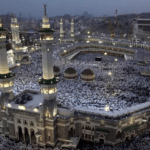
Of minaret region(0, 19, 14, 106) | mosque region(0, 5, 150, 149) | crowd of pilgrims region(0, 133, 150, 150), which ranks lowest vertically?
crowd of pilgrims region(0, 133, 150, 150)

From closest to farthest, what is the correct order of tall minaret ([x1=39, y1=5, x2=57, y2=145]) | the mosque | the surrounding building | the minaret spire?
tall minaret ([x1=39, y1=5, x2=57, y2=145]) → the mosque → the minaret spire → the surrounding building

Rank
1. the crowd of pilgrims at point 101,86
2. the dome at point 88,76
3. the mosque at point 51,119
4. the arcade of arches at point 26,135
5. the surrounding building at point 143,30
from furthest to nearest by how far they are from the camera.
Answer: the surrounding building at point 143,30, the dome at point 88,76, the crowd of pilgrims at point 101,86, the arcade of arches at point 26,135, the mosque at point 51,119

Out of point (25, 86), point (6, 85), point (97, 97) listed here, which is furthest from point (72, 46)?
point (6, 85)

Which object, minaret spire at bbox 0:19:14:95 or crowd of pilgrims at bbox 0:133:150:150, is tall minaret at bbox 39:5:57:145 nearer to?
crowd of pilgrims at bbox 0:133:150:150

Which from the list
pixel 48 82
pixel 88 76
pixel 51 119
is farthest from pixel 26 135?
pixel 88 76

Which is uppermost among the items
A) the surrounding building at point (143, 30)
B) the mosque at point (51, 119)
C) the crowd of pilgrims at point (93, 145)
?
the surrounding building at point (143, 30)

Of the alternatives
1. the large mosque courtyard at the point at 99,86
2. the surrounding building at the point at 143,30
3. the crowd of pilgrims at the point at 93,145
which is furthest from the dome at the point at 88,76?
the surrounding building at the point at 143,30

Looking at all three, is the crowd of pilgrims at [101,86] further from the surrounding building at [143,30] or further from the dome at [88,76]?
the surrounding building at [143,30]

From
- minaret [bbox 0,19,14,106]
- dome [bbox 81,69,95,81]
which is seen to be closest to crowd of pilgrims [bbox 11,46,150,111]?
dome [bbox 81,69,95,81]
